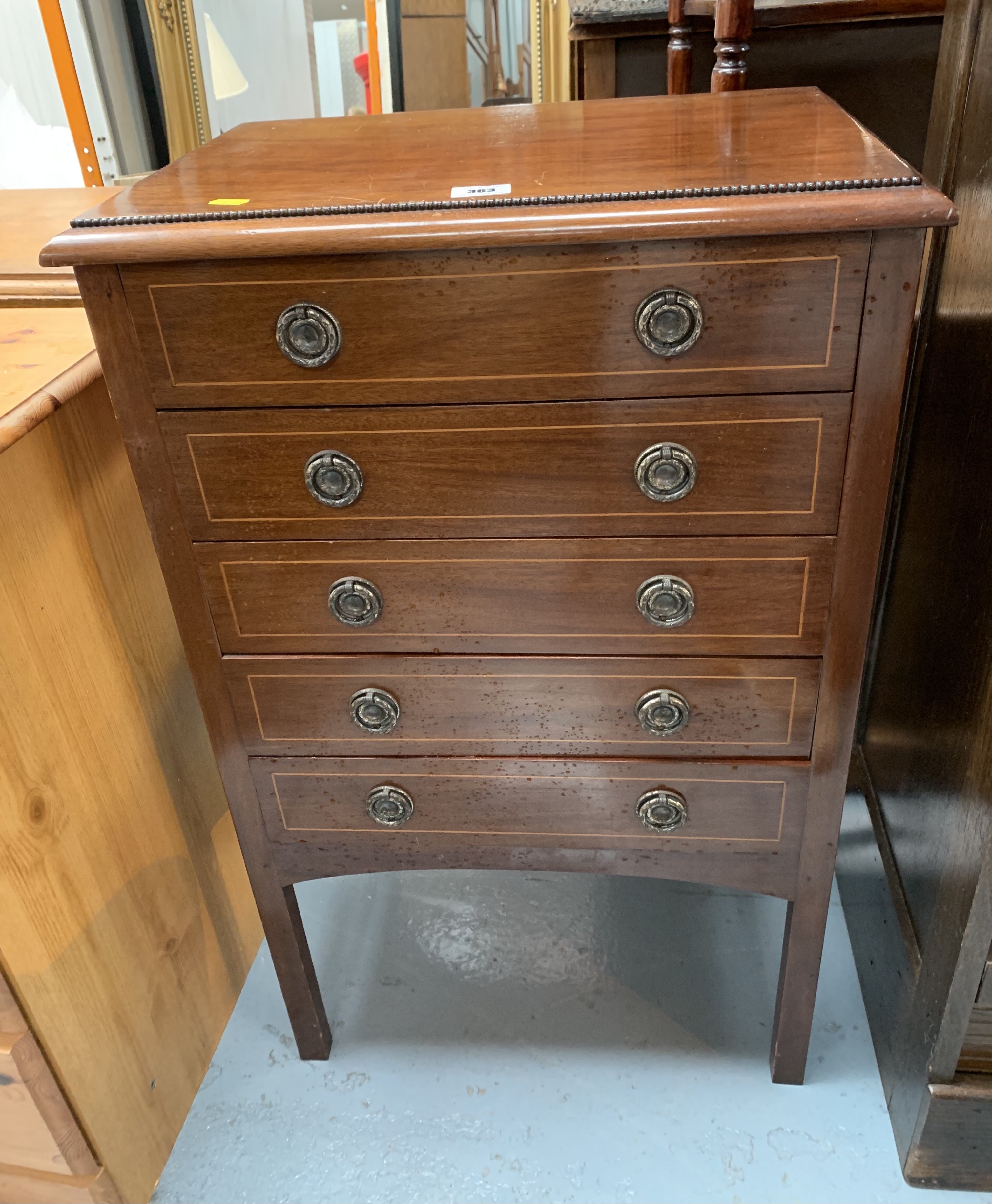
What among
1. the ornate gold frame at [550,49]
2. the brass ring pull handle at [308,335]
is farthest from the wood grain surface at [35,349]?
the ornate gold frame at [550,49]

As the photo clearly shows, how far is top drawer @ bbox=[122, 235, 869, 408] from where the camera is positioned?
28.0 inches

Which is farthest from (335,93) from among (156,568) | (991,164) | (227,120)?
(991,164)

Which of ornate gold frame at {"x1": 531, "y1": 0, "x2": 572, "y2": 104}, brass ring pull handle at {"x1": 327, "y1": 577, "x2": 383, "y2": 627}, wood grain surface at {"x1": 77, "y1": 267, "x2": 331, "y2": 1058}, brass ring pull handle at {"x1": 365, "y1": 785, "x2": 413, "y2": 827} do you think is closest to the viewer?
wood grain surface at {"x1": 77, "y1": 267, "x2": 331, "y2": 1058}

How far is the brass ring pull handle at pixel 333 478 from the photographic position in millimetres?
825

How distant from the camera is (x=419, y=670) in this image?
0.95m

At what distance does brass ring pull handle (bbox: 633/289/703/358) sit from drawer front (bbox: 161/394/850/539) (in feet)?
0.16

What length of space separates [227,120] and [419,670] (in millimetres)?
2340

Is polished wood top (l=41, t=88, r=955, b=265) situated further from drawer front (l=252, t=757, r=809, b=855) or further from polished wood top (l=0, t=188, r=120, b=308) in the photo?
drawer front (l=252, t=757, r=809, b=855)

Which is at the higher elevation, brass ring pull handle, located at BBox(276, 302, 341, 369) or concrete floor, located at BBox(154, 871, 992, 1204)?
brass ring pull handle, located at BBox(276, 302, 341, 369)

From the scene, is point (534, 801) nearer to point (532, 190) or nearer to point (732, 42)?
point (532, 190)

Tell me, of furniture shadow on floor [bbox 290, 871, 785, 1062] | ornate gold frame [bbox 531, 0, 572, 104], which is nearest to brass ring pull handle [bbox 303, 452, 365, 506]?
furniture shadow on floor [bbox 290, 871, 785, 1062]

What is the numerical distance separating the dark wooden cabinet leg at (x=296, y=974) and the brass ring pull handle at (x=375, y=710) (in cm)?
29

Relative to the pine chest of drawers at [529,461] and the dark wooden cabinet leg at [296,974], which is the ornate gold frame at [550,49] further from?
the dark wooden cabinet leg at [296,974]

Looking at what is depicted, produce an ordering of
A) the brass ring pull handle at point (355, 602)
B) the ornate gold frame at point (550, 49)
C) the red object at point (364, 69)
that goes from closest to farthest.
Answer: the brass ring pull handle at point (355, 602) < the ornate gold frame at point (550, 49) < the red object at point (364, 69)
